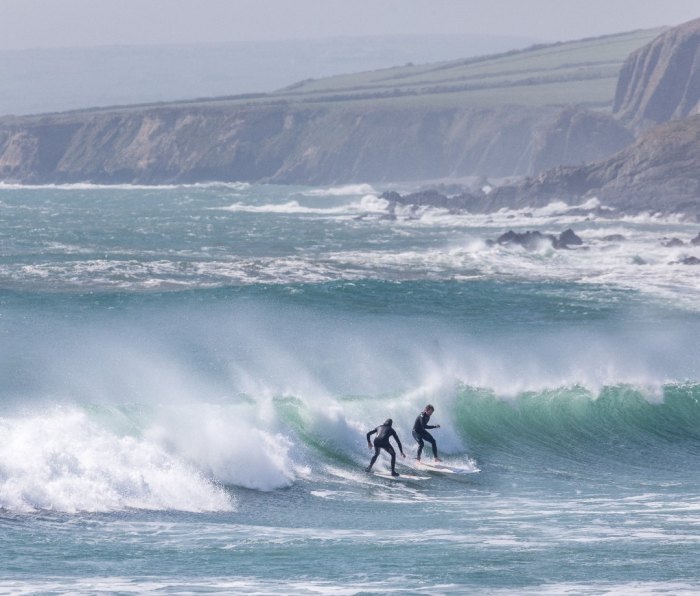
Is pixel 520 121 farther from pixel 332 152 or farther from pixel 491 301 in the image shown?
pixel 491 301

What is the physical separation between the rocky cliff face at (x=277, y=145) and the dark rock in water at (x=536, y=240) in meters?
73.9

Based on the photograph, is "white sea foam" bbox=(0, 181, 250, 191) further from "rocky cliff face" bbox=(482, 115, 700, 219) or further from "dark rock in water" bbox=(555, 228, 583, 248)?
"dark rock in water" bbox=(555, 228, 583, 248)

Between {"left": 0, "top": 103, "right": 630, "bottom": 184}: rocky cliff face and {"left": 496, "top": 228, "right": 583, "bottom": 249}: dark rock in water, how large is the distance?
73897 millimetres

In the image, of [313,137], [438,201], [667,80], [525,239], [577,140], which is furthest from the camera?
[313,137]

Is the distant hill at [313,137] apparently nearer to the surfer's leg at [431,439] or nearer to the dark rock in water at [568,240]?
the dark rock in water at [568,240]

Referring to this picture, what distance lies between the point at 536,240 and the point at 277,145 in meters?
90.4

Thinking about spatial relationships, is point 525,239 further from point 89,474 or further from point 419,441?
point 89,474

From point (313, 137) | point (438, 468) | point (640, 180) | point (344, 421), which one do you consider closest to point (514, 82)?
point (313, 137)

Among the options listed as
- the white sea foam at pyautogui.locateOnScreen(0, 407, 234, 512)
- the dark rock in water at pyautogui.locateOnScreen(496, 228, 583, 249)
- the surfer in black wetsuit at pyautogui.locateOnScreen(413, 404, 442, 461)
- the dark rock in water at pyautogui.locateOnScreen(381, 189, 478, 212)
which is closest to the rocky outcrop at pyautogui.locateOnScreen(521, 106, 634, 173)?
the dark rock in water at pyautogui.locateOnScreen(381, 189, 478, 212)

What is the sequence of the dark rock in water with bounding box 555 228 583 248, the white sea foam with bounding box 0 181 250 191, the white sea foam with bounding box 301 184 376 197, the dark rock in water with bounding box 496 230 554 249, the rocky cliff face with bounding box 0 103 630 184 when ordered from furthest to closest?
the rocky cliff face with bounding box 0 103 630 184 → the white sea foam with bounding box 0 181 250 191 → the white sea foam with bounding box 301 184 376 197 → the dark rock in water with bounding box 555 228 583 248 → the dark rock in water with bounding box 496 230 554 249

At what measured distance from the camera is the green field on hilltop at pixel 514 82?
160500mm

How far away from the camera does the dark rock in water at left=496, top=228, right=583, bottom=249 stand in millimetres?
70062

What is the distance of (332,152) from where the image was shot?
153125 mm

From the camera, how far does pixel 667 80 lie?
134 meters
